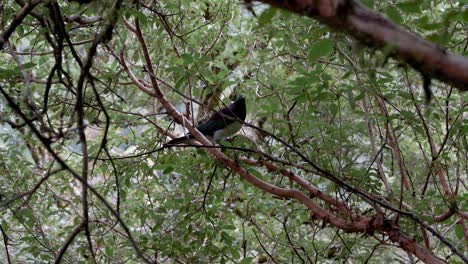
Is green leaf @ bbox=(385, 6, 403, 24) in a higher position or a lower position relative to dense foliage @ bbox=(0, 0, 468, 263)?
lower

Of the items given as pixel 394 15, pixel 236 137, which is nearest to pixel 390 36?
pixel 394 15

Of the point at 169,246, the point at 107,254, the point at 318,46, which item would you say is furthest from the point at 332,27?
the point at 107,254

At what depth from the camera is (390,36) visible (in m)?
0.65

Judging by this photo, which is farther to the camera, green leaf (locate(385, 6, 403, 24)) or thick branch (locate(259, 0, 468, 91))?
green leaf (locate(385, 6, 403, 24))

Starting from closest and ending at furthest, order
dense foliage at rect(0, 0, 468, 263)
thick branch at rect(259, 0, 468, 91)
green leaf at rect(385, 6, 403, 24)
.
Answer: thick branch at rect(259, 0, 468, 91) → green leaf at rect(385, 6, 403, 24) → dense foliage at rect(0, 0, 468, 263)

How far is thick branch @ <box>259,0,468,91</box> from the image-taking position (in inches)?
25.3

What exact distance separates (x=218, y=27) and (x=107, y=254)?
3.61 ft

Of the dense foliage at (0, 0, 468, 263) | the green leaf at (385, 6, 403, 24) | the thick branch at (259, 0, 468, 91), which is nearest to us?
the thick branch at (259, 0, 468, 91)

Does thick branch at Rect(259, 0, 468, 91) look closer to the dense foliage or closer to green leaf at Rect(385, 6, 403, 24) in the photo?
green leaf at Rect(385, 6, 403, 24)

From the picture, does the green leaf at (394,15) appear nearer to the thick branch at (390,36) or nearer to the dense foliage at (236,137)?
the dense foliage at (236,137)

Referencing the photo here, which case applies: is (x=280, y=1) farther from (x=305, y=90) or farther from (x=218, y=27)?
(x=218, y=27)

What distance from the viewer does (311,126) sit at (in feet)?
6.88

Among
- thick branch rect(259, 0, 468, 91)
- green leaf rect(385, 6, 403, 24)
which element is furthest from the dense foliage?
thick branch rect(259, 0, 468, 91)

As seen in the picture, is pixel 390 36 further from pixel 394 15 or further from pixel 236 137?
pixel 236 137
